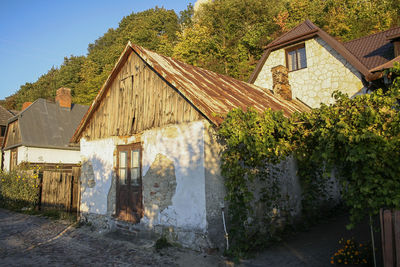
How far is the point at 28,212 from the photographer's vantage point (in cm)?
1198

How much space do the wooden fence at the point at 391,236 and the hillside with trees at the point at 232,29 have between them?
2159 cm

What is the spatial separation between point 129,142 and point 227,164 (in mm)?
3505

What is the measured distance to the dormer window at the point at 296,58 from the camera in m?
13.1

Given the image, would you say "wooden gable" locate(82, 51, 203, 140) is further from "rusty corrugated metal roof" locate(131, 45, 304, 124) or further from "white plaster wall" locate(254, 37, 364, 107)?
"white plaster wall" locate(254, 37, 364, 107)

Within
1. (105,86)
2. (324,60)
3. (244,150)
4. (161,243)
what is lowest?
(161,243)

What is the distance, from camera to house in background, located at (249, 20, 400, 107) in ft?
36.3

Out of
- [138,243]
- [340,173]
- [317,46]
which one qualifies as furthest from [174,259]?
[317,46]

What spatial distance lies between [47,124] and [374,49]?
2051cm

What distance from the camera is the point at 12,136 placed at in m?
20.5

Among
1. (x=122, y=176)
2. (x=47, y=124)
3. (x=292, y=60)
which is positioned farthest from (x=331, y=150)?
(x=47, y=124)

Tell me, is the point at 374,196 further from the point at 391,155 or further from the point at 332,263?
the point at 332,263

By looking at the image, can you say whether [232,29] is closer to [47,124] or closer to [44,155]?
[47,124]

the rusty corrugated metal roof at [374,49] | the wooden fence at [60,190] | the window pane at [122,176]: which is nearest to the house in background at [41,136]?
the wooden fence at [60,190]

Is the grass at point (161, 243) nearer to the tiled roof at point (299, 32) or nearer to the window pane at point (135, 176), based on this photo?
the window pane at point (135, 176)
